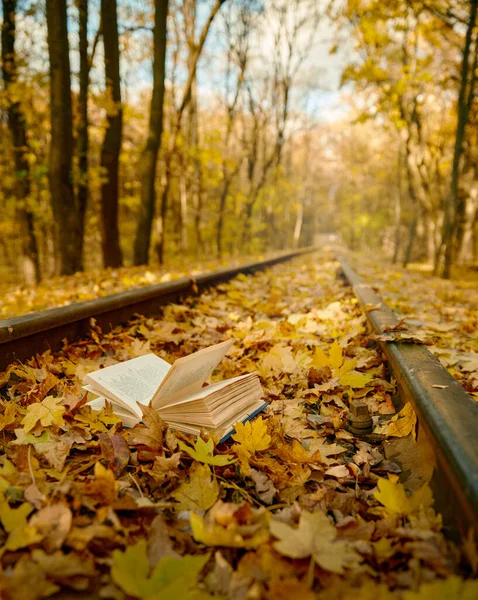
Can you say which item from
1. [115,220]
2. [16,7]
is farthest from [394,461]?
[16,7]

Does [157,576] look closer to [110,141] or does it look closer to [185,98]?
[110,141]

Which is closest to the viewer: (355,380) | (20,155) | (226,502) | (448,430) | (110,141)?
(448,430)

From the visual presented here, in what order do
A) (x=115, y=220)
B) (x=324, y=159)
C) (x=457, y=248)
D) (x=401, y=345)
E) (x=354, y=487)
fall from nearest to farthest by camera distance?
(x=354, y=487) → (x=401, y=345) → (x=115, y=220) → (x=457, y=248) → (x=324, y=159)

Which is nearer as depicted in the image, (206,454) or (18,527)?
(18,527)

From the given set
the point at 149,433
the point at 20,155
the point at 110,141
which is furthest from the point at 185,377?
the point at 20,155

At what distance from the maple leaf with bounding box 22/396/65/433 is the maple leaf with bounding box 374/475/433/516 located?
1226mm

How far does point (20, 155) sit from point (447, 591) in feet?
39.9

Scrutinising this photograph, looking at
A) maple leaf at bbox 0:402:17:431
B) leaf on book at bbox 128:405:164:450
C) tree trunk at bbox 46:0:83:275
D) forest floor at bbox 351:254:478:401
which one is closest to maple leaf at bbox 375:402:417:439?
forest floor at bbox 351:254:478:401

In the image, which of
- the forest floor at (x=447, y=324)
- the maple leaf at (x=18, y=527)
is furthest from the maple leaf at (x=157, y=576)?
the forest floor at (x=447, y=324)

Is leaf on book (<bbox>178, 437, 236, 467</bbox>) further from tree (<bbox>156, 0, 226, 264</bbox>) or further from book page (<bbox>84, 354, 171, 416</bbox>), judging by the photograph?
tree (<bbox>156, 0, 226, 264</bbox>)

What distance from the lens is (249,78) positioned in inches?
754

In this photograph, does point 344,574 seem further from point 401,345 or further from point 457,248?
point 457,248

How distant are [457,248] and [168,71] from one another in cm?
1240

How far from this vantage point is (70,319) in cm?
279
